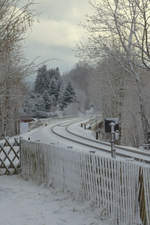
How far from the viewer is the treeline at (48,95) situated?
241 feet

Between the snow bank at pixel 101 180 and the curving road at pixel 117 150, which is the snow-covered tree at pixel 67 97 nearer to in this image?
the curving road at pixel 117 150

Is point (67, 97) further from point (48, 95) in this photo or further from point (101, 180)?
point (101, 180)

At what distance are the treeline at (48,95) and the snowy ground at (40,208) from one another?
192 feet

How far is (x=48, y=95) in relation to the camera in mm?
78062

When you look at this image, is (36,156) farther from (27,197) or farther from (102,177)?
(102,177)

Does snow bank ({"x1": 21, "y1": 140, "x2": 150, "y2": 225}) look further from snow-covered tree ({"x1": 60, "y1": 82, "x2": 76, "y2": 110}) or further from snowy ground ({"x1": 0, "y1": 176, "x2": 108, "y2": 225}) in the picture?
snow-covered tree ({"x1": 60, "y1": 82, "x2": 76, "y2": 110})

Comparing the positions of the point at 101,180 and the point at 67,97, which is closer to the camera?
the point at 101,180

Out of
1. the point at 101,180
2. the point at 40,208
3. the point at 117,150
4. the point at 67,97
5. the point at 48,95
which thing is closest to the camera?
the point at 101,180

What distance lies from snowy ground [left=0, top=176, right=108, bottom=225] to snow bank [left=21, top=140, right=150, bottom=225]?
27 cm

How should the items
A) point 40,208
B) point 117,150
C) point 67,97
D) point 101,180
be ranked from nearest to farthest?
point 101,180 → point 40,208 → point 117,150 → point 67,97

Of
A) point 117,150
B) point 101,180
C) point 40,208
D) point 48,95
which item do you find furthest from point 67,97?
point 101,180

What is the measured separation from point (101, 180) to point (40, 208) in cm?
158

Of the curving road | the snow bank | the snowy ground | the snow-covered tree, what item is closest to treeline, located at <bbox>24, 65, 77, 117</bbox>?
the snow-covered tree

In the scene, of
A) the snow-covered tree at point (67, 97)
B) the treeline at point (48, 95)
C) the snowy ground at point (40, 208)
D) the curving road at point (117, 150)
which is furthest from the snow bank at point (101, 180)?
the snow-covered tree at point (67, 97)
